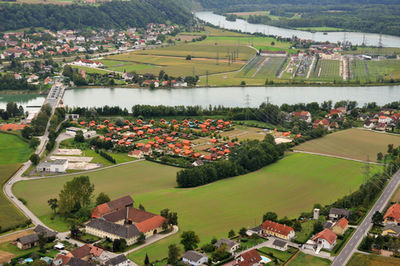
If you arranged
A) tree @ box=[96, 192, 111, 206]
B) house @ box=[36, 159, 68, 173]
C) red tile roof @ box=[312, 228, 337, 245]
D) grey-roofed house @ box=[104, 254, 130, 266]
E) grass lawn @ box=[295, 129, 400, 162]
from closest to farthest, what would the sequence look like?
grey-roofed house @ box=[104, 254, 130, 266]
red tile roof @ box=[312, 228, 337, 245]
tree @ box=[96, 192, 111, 206]
house @ box=[36, 159, 68, 173]
grass lawn @ box=[295, 129, 400, 162]

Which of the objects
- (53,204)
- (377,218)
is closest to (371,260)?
(377,218)

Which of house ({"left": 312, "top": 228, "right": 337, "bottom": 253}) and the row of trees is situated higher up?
the row of trees

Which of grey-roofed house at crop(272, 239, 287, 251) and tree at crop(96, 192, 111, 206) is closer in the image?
grey-roofed house at crop(272, 239, 287, 251)

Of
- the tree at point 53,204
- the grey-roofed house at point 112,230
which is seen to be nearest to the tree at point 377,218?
the grey-roofed house at point 112,230

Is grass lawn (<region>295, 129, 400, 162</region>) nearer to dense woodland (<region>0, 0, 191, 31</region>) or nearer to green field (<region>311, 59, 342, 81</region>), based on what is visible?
green field (<region>311, 59, 342, 81</region>)

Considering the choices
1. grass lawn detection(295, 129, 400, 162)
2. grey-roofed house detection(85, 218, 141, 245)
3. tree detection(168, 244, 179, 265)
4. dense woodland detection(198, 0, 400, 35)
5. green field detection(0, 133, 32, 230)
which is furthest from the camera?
dense woodland detection(198, 0, 400, 35)

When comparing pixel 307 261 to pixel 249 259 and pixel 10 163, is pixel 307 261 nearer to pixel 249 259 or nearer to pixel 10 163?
pixel 249 259

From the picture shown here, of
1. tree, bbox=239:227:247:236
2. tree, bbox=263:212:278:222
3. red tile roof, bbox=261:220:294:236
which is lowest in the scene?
tree, bbox=239:227:247:236

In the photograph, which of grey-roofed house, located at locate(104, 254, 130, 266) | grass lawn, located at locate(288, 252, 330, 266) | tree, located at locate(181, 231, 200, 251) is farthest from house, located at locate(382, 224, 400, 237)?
grey-roofed house, located at locate(104, 254, 130, 266)
